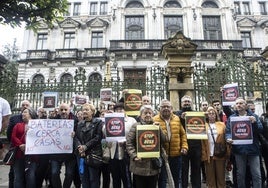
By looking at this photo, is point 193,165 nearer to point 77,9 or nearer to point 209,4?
point 209,4

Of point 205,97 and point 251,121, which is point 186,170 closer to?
point 251,121

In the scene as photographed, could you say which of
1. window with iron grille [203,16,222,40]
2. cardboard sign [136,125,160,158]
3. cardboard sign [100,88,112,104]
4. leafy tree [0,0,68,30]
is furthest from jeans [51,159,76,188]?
window with iron grille [203,16,222,40]

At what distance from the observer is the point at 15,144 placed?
16.3 feet

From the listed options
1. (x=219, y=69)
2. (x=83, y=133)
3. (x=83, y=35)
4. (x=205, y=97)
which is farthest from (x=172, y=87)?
(x=83, y=35)

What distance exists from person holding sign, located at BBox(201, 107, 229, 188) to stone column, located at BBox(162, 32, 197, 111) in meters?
2.77

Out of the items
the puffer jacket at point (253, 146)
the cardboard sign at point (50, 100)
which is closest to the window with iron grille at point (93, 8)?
the cardboard sign at point (50, 100)

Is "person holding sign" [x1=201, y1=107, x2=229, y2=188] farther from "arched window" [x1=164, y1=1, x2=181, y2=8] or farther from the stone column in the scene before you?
"arched window" [x1=164, y1=1, x2=181, y2=8]

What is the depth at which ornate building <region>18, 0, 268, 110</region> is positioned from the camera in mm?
24328

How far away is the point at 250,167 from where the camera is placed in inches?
203

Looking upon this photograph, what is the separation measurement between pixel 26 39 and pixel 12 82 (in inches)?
858

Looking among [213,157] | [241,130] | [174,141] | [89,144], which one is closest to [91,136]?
[89,144]

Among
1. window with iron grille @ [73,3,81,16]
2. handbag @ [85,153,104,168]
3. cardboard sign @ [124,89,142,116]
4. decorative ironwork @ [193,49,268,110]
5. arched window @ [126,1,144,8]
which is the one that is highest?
window with iron grille @ [73,3,81,16]

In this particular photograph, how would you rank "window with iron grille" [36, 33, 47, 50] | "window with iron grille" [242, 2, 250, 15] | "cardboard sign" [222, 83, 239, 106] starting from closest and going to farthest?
"cardboard sign" [222, 83, 239, 106] < "window with iron grille" [36, 33, 47, 50] < "window with iron grille" [242, 2, 250, 15]

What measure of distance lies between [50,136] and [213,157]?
3751 millimetres
